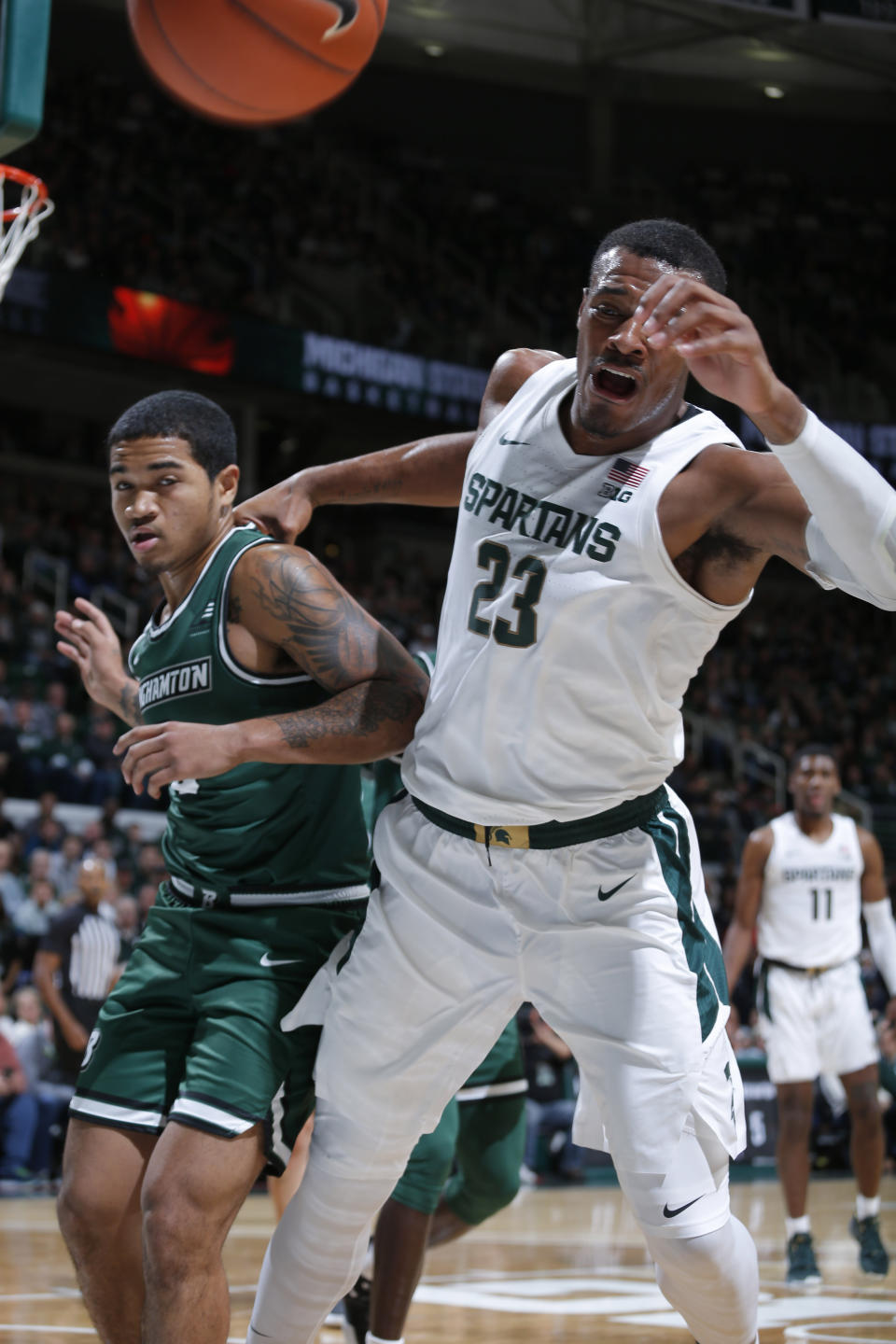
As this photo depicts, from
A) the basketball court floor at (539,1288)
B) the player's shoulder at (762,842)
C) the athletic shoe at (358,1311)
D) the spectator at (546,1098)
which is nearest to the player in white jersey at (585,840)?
the athletic shoe at (358,1311)

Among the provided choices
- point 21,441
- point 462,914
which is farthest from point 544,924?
point 21,441

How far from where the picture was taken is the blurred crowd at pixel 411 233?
18.9 metres

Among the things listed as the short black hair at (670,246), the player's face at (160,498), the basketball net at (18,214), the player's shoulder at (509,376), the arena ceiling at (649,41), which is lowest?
the player's face at (160,498)

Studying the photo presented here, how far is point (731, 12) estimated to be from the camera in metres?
22.0

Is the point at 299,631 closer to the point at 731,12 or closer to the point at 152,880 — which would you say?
the point at 152,880

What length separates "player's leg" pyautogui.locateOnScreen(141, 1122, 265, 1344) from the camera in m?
3.07

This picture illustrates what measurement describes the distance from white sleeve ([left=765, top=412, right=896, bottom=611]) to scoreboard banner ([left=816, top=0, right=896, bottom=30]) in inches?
713

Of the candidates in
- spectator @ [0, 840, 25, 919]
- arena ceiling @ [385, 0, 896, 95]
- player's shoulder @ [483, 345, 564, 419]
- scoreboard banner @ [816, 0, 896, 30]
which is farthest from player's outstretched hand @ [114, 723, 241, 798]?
arena ceiling @ [385, 0, 896, 95]

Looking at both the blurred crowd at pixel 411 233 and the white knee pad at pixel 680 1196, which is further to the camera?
the blurred crowd at pixel 411 233

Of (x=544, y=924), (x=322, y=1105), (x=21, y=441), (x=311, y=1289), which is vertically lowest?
(x=311, y=1289)

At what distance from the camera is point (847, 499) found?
9.03ft

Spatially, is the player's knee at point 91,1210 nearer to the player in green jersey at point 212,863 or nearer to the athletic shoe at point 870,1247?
the player in green jersey at point 212,863

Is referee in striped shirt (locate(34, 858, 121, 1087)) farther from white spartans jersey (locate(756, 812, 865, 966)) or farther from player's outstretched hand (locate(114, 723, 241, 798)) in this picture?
player's outstretched hand (locate(114, 723, 241, 798))

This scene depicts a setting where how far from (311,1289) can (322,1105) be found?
0.37 meters
